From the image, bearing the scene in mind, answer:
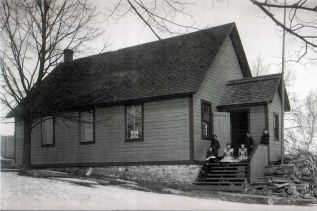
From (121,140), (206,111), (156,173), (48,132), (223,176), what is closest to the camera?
(223,176)

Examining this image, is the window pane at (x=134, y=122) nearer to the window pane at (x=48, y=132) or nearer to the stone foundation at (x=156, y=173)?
the stone foundation at (x=156, y=173)

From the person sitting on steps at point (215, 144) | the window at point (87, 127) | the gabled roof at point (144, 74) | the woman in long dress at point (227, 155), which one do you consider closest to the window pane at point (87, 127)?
the window at point (87, 127)

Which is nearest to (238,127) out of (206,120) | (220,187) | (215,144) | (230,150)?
(206,120)

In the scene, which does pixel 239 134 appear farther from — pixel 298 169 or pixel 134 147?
pixel 134 147

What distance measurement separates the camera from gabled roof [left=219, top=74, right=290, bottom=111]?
69.4ft

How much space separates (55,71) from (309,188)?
1677 centimetres

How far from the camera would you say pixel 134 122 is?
70.2 ft

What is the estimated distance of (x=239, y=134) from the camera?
2312 centimetres

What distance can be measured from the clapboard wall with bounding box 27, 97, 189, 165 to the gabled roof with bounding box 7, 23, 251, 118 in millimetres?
689

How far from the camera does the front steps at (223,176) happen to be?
Result: 18016 millimetres

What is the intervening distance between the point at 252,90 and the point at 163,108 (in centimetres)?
457

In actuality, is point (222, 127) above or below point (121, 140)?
above

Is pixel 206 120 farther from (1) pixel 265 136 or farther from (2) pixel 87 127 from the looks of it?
(2) pixel 87 127

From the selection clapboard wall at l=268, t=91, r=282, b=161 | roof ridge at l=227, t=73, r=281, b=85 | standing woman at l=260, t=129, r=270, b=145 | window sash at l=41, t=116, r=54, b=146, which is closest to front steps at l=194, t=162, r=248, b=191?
standing woman at l=260, t=129, r=270, b=145
